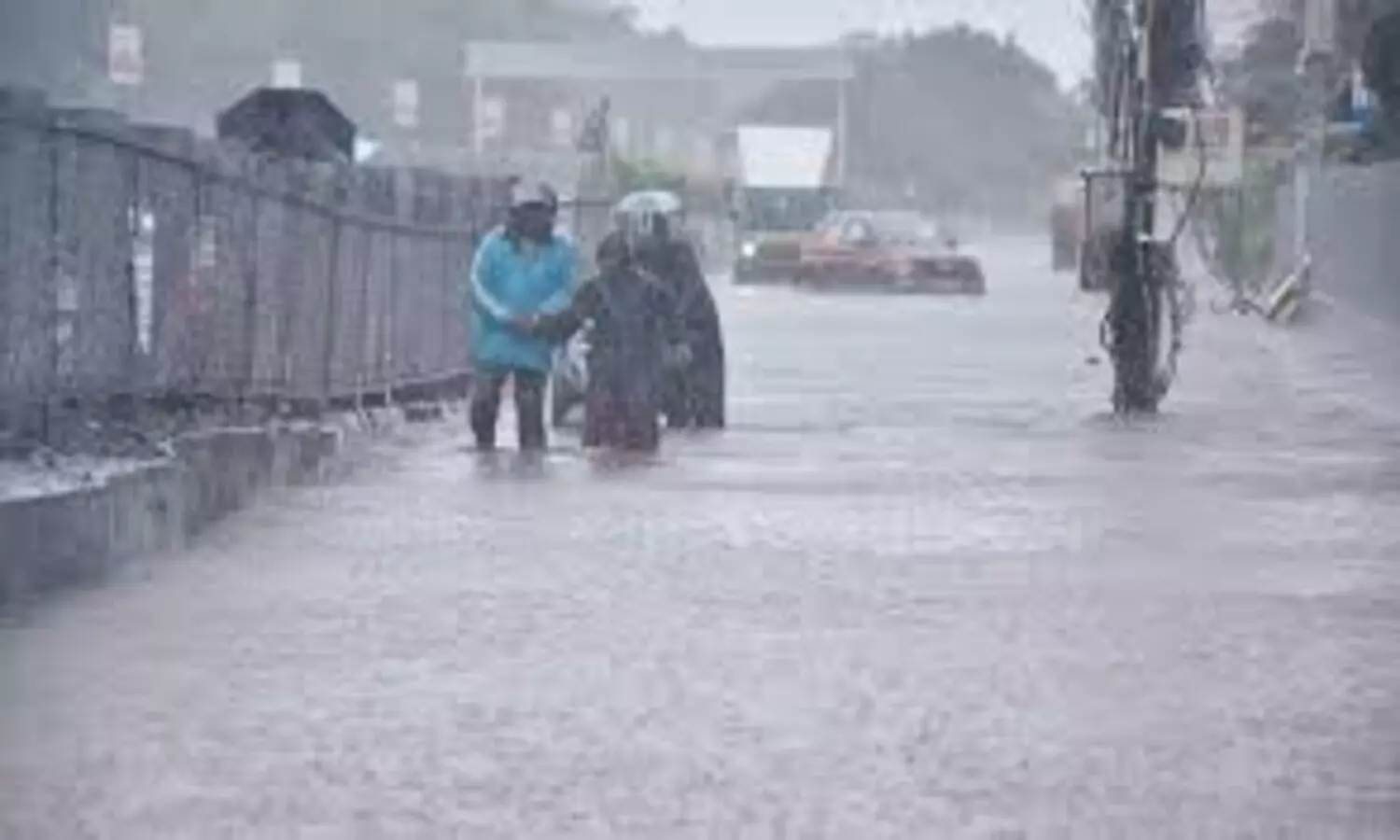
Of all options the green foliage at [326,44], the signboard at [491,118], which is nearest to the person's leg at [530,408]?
the green foliage at [326,44]

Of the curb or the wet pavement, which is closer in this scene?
the wet pavement

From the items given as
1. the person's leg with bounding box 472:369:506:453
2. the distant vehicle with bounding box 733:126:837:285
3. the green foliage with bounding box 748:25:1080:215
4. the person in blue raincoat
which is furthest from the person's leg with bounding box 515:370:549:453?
the green foliage with bounding box 748:25:1080:215

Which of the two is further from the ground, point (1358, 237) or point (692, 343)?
point (1358, 237)

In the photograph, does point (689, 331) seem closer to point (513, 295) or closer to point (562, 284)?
point (562, 284)

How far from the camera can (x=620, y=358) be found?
21.3 m

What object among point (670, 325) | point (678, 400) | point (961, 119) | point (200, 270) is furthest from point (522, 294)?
point (961, 119)

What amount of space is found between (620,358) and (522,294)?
82cm

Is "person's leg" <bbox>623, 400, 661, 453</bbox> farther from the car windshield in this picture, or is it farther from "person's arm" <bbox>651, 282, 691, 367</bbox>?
the car windshield

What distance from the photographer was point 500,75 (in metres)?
98.8

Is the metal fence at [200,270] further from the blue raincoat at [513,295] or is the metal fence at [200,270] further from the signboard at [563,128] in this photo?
the signboard at [563,128]

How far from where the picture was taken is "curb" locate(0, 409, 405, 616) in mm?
12695

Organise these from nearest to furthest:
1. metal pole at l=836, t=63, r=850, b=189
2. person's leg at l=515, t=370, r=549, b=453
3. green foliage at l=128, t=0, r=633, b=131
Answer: person's leg at l=515, t=370, r=549, b=453 → green foliage at l=128, t=0, r=633, b=131 → metal pole at l=836, t=63, r=850, b=189

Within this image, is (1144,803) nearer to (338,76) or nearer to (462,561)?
(462,561)

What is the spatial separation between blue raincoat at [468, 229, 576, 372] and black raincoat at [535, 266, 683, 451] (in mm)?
240
